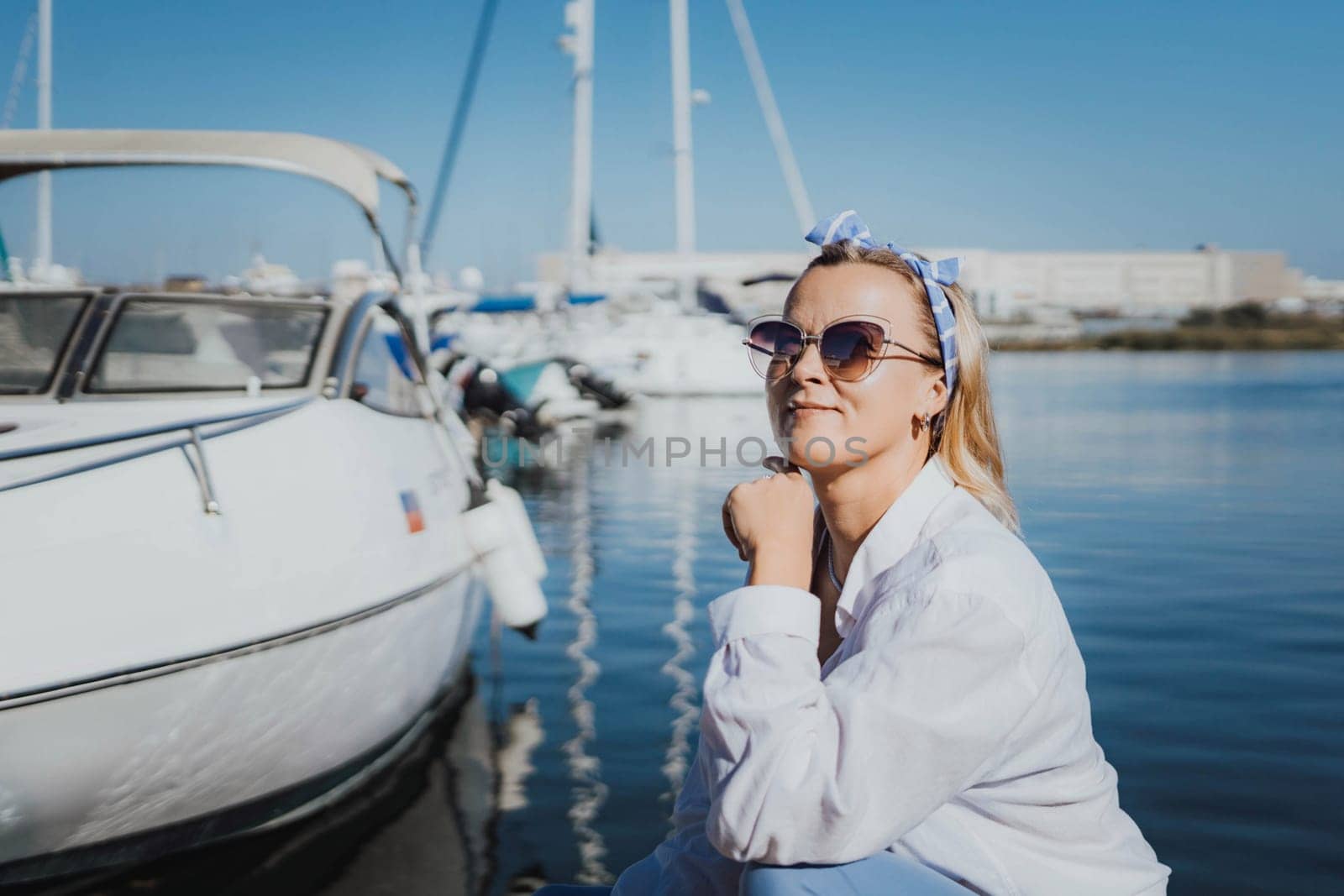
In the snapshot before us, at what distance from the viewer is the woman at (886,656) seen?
1633 millimetres

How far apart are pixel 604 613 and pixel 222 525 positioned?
13.9 feet

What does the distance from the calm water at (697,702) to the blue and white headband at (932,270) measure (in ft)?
8.35

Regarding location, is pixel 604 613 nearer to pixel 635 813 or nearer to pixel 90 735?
pixel 635 813

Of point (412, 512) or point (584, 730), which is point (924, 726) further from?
point (584, 730)

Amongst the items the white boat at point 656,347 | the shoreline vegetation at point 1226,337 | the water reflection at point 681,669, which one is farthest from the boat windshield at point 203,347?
the shoreline vegetation at point 1226,337

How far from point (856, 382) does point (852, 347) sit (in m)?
0.06

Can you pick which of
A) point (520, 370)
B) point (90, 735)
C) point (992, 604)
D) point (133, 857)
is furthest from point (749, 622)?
point (520, 370)

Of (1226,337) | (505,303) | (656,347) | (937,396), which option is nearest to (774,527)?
(937,396)

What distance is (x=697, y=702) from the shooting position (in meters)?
5.84

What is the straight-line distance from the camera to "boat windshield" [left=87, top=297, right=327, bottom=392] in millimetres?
4621

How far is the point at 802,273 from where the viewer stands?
2131mm

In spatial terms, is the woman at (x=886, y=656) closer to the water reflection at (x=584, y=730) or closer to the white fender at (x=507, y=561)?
the water reflection at (x=584, y=730)

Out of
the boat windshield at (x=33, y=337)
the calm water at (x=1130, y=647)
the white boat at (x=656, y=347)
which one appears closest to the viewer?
the calm water at (x=1130, y=647)

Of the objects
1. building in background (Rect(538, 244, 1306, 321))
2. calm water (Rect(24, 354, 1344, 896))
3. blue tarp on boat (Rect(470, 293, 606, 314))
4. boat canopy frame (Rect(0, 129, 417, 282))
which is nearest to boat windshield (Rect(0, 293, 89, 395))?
boat canopy frame (Rect(0, 129, 417, 282))
